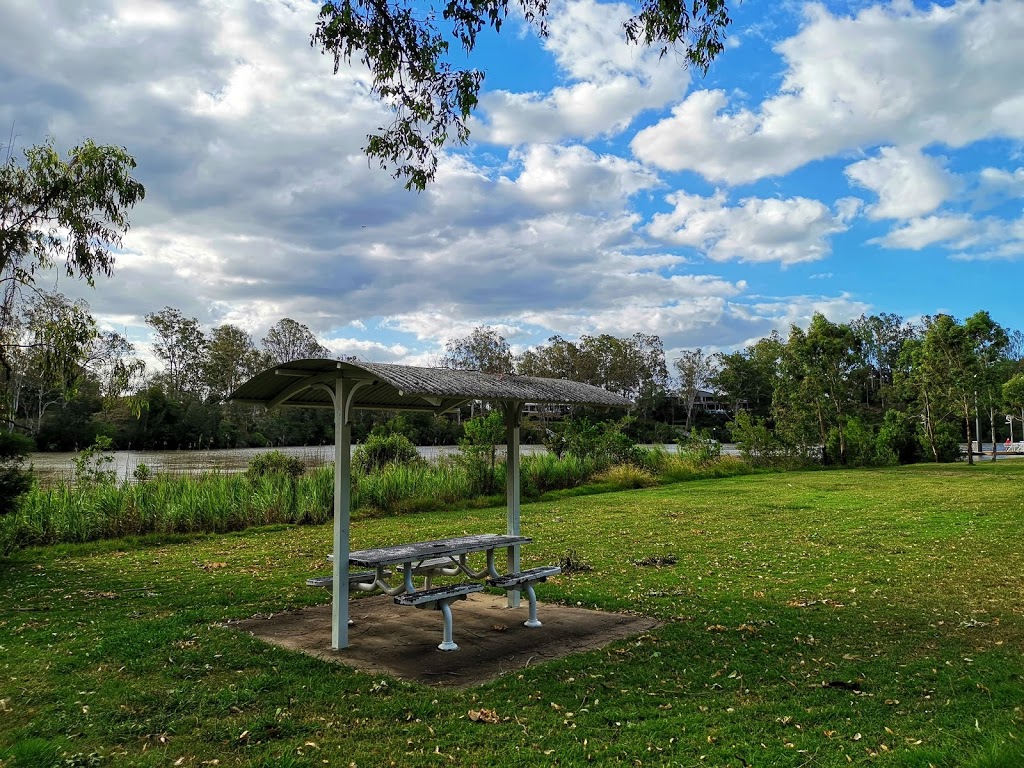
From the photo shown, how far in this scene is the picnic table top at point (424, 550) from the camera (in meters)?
5.64

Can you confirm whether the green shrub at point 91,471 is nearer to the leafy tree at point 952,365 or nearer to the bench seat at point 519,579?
the bench seat at point 519,579

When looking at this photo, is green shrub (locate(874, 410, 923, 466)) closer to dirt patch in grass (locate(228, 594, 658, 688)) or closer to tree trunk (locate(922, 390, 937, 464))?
tree trunk (locate(922, 390, 937, 464))

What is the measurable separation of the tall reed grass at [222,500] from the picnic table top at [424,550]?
6.47 m

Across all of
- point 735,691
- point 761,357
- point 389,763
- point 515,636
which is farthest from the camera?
point 761,357

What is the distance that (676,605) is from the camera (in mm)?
6688

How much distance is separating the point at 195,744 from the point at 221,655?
5.08 ft

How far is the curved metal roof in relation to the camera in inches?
206

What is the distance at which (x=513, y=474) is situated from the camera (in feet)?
21.7

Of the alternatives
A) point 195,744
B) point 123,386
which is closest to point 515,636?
point 195,744

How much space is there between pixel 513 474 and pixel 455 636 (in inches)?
60.2

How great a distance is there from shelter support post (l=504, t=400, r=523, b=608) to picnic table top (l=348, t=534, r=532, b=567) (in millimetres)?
165

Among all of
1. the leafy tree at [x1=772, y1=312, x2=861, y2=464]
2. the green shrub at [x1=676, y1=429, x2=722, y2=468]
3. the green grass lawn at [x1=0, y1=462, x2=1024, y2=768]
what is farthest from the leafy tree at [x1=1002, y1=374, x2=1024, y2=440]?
the green grass lawn at [x1=0, y1=462, x2=1024, y2=768]

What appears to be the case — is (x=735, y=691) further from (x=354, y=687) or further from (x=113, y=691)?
(x=113, y=691)

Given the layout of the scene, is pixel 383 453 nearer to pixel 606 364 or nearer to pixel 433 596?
pixel 433 596
